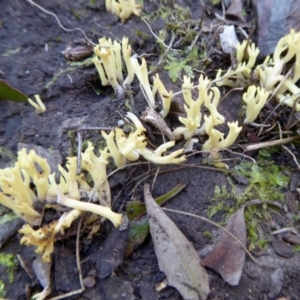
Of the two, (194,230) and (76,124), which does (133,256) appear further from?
(76,124)

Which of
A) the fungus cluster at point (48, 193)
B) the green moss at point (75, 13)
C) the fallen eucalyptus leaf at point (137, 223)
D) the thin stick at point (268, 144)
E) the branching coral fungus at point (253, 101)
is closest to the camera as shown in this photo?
the fungus cluster at point (48, 193)

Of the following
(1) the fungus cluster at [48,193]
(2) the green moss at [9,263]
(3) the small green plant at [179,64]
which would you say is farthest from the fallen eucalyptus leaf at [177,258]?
(3) the small green plant at [179,64]

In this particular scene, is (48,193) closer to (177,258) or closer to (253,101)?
(177,258)

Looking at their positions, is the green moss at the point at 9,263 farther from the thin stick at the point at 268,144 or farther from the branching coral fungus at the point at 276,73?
the branching coral fungus at the point at 276,73

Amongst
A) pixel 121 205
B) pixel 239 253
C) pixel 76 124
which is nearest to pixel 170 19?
pixel 76 124

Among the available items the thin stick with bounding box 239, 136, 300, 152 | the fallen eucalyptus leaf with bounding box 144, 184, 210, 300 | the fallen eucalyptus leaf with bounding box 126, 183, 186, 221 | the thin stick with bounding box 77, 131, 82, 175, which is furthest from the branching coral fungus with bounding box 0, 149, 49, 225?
the thin stick with bounding box 239, 136, 300, 152

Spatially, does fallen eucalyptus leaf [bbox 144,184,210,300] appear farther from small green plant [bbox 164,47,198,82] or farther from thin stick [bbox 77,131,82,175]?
small green plant [bbox 164,47,198,82]
